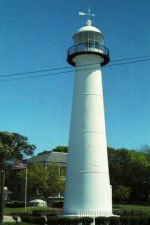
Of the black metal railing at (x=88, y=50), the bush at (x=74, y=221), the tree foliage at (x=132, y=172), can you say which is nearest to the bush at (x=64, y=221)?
the bush at (x=74, y=221)

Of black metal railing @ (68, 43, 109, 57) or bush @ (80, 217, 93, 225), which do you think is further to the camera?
black metal railing @ (68, 43, 109, 57)

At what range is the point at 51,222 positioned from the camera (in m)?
23.4

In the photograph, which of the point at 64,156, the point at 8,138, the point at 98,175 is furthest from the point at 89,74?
the point at 64,156

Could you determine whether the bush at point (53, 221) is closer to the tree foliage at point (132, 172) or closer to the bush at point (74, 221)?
the bush at point (74, 221)

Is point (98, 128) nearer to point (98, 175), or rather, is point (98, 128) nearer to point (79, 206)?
point (98, 175)

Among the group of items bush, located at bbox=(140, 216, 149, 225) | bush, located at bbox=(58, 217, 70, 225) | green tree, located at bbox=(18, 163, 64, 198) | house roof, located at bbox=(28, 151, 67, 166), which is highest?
house roof, located at bbox=(28, 151, 67, 166)

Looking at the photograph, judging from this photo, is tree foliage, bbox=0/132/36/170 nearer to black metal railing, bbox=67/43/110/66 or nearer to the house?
the house

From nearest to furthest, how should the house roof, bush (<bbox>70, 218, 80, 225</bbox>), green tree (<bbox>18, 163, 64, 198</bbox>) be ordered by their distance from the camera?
bush (<bbox>70, 218, 80, 225</bbox>) → green tree (<bbox>18, 163, 64, 198</bbox>) → the house roof

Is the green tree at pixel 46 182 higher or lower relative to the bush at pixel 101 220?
higher

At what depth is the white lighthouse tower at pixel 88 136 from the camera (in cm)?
2531

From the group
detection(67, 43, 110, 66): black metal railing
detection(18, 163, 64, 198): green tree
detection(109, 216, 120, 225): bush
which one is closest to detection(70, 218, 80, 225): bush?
detection(109, 216, 120, 225): bush

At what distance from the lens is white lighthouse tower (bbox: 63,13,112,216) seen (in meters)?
25.3

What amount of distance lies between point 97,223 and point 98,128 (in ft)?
22.8

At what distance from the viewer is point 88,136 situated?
26.2 m
